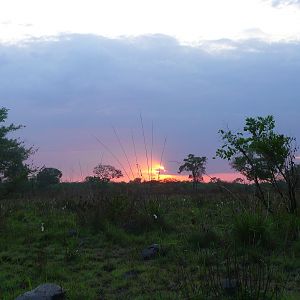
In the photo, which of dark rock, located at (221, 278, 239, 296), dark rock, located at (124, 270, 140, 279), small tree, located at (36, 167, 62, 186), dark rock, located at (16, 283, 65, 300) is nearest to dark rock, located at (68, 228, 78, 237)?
dark rock, located at (124, 270, 140, 279)

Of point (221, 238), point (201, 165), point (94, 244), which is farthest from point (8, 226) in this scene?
point (201, 165)

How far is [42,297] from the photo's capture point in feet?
16.8

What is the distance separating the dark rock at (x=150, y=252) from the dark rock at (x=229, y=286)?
277 cm

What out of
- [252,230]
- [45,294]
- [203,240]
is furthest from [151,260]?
[45,294]

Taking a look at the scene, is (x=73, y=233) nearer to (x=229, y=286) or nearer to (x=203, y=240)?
(x=203, y=240)

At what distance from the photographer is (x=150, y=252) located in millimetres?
7684

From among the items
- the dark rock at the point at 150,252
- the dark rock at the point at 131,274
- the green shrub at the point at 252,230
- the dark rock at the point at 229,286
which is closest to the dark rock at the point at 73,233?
the dark rock at the point at 150,252

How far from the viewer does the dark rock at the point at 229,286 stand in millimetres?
4730

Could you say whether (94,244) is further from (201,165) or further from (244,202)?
(201,165)

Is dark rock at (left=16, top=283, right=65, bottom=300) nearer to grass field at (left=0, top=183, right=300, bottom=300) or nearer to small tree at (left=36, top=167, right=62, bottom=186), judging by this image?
grass field at (left=0, top=183, right=300, bottom=300)

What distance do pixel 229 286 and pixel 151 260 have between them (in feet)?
9.35

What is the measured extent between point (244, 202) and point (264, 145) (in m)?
1.58

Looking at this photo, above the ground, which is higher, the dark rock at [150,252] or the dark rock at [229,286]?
the dark rock at [150,252]

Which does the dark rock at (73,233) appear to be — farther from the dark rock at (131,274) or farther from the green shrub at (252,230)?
the green shrub at (252,230)
